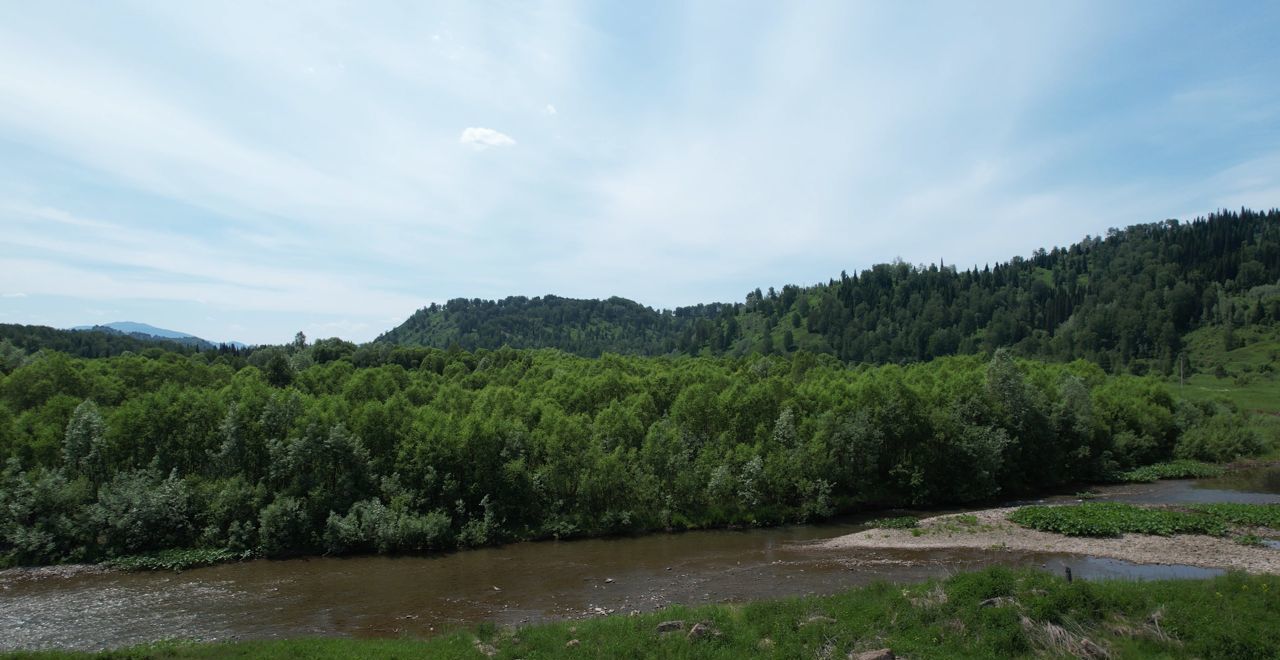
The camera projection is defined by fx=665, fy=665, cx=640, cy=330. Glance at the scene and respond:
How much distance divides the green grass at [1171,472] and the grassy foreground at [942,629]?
5102cm

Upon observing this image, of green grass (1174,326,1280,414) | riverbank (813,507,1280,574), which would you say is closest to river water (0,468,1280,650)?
riverbank (813,507,1280,574)

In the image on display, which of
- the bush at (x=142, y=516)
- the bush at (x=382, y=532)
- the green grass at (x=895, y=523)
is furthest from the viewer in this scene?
the green grass at (x=895, y=523)

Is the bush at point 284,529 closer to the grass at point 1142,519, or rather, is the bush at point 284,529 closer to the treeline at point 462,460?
the treeline at point 462,460

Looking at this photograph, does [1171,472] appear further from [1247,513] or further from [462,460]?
[462,460]

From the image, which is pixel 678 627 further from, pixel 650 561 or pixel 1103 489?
pixel 1103 489

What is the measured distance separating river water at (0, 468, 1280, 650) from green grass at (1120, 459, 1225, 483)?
40.3 metres

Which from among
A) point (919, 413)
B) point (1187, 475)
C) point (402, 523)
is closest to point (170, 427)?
point (402, 523)

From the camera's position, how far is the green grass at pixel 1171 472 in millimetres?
69938

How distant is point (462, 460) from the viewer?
5197 centimetres

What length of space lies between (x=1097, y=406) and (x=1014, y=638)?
223ft

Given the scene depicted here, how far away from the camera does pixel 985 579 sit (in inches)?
979

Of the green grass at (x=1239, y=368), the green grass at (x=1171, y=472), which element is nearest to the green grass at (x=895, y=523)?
the green grass at (x=1171, y=472)

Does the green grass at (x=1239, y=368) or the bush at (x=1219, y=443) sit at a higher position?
the green grass at (x=1239, y=368)

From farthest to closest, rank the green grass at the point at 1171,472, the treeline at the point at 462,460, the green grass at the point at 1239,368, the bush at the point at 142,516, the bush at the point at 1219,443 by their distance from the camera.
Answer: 1. the green grass at the point at 1239,368
2. the bush at the point at 1219,443
3. the green grass at the point at 1171,472
4. the treeline at the point at 462,460
5. the bush at the point at 142,516
